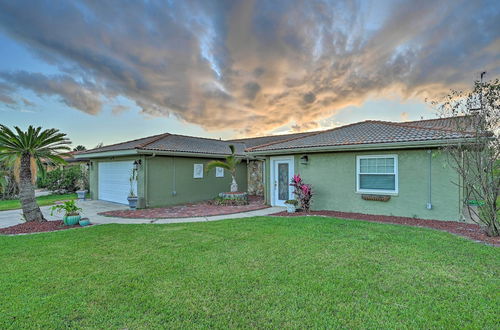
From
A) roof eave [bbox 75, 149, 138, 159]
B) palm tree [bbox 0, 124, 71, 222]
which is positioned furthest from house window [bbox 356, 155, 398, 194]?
palm tree [bbox 0, 124, 71, 222]

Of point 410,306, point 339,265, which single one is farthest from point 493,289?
point 339,265

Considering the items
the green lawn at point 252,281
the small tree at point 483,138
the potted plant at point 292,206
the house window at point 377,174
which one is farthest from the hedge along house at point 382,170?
the green lawn at point 252,281

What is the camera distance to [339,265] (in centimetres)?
462

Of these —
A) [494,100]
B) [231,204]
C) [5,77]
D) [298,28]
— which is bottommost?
[231,204]

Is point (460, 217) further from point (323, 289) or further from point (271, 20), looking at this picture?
point (271, 20)

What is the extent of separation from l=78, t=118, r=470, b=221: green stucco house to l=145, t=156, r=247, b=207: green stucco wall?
5 cm

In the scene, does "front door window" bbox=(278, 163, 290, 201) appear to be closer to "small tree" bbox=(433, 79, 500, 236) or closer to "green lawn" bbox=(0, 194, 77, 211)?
"small tree" bbox=(433, 79, 500, 236)

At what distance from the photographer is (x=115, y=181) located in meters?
14.3

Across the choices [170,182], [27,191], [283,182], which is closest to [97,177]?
[170,182]

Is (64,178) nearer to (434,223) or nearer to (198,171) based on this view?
(198,171)

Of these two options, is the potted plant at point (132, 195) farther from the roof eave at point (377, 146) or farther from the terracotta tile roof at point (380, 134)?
the roof eave at point (377, 146)

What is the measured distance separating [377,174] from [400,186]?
2.82 ft

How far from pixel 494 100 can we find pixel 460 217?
3882mm

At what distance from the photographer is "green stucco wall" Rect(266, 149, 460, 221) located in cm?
829
